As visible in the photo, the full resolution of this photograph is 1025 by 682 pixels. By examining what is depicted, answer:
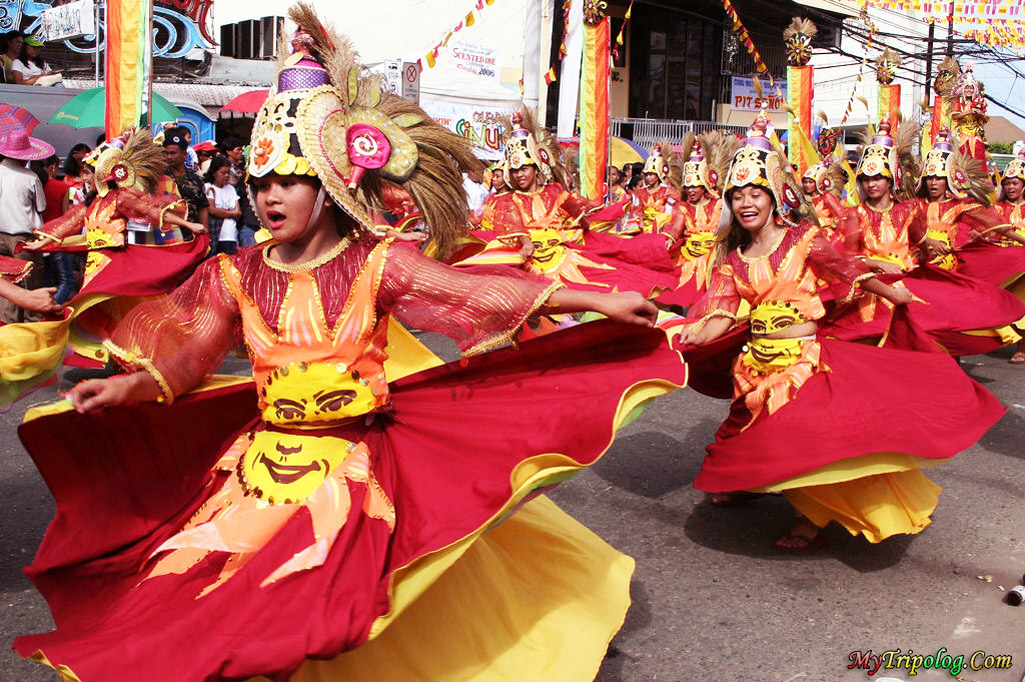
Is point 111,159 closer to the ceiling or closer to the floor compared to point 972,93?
closer to the floor

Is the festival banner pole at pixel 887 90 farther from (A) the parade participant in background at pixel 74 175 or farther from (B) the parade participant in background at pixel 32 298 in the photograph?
(B) the parade participant in background at pixel 32 298

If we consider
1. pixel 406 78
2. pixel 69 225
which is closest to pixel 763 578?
pixel 69 225

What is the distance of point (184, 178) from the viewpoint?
10.7m

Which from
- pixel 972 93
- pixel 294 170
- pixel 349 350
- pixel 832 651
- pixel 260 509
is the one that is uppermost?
pixel 972 93

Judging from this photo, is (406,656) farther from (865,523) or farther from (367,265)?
(865,523)

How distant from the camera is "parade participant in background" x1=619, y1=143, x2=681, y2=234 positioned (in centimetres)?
1366

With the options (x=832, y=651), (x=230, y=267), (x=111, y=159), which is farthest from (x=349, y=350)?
(x=111, y=159)

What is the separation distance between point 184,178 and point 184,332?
8.14m

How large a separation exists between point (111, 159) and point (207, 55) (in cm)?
912

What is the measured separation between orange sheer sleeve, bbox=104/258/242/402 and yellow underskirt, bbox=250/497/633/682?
0.95 metres

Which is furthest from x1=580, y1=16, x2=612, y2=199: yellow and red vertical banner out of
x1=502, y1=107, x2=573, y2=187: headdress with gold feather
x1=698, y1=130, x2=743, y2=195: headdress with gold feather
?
x1=502, y1=107, x2=573, y2=187: headdress with gold feather

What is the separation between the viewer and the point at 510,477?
2844mm

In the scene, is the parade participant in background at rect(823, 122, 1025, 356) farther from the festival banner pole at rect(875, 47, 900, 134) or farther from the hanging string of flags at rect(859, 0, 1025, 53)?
the hanging string of flags at rect(859, 0, 1025, 53)

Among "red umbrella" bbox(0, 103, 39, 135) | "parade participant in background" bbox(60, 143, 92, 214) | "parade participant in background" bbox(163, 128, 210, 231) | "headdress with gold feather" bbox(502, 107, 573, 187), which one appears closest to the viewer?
"headdress with gold feather" bbox(502, 107, 573, 187)
